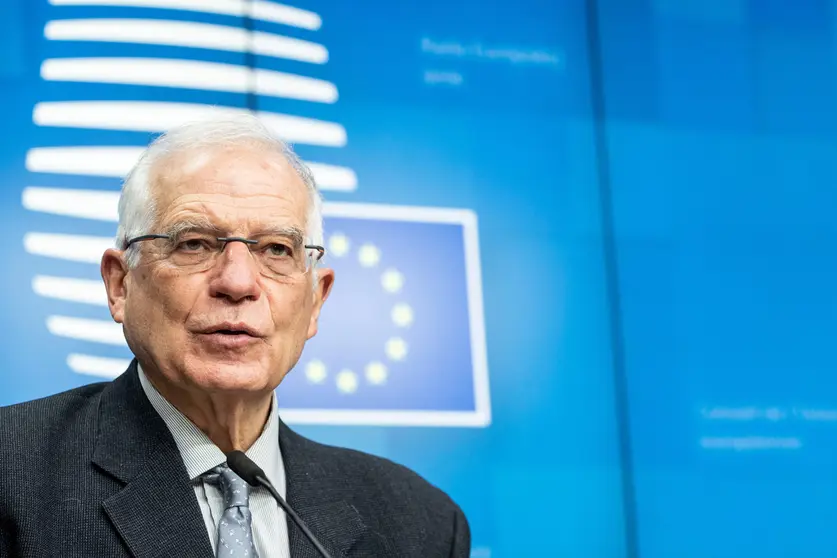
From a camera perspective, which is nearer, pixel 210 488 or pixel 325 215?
pixel 210 488

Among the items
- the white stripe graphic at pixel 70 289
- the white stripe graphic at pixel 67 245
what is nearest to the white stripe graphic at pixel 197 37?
the white stripe graphic at pixel 67 245

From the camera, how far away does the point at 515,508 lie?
2.66 meters

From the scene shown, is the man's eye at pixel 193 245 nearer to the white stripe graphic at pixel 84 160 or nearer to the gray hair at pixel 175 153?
the gray hair at pixel 175 153

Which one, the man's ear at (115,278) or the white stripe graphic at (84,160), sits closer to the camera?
the man's ear at (115,278)

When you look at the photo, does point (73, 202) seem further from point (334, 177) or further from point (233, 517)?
point (233, 517)

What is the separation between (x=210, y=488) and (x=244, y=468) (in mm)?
170

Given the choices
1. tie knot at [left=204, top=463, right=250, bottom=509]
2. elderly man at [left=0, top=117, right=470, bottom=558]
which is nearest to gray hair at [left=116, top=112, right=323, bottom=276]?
elderly man at [left=0, top=117, right=470, bottom=558]

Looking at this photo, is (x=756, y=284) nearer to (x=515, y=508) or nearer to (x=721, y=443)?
(x=721, y=443)

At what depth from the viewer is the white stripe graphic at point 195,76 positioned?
2.61 metres

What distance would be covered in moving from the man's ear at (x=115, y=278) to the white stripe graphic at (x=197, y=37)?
1.08m

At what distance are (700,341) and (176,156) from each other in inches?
62.0

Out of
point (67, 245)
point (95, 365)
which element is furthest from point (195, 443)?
point (67, 245)

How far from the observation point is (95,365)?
244 cm

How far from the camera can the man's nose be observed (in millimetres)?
1646
